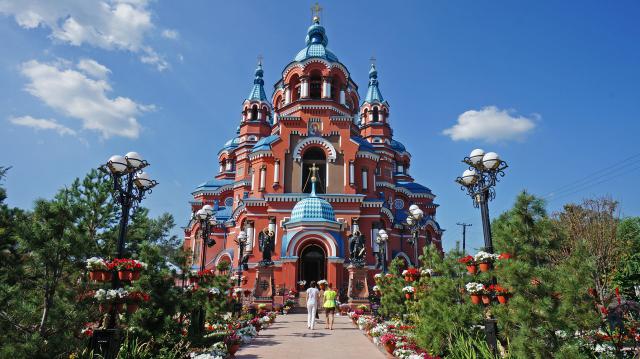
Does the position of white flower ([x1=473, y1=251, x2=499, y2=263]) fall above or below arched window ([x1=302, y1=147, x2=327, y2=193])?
below

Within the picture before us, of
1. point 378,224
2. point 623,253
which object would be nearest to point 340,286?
point 378,224

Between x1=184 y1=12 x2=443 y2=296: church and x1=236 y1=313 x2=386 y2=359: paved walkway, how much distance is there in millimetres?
9797

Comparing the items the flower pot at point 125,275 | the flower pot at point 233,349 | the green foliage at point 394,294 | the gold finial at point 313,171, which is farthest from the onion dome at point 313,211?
the flower pot at point 125,275

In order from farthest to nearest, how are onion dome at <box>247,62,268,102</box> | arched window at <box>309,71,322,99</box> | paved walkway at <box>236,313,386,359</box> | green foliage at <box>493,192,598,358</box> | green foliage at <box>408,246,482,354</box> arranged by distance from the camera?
onion dome at <box>247,62,268,102</box>
arched window at <box>309,71,322,99</box>
paved walkway at <box>236,313,386,359</box>
green foliage at <box>408,246,482,354</box>
green foliage at <box>493,192,598,358</box>

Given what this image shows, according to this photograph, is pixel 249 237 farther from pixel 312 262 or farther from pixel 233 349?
pixel 233 349

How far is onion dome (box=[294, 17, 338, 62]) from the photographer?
3062 cm

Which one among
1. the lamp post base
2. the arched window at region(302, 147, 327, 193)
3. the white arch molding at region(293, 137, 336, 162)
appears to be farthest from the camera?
the arched window at region(302, 147, 327, 193)

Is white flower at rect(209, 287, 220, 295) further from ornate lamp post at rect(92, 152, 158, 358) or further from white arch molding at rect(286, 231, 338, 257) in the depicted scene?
white arch molding at rect(286, 231, 338, 257)

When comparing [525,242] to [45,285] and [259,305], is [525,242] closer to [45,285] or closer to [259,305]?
[45,285]

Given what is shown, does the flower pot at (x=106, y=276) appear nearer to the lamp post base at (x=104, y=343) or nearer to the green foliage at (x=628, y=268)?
the lamp post base at (x=104, y=343)

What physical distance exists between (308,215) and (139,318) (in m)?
16.2

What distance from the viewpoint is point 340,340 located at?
11367 mm

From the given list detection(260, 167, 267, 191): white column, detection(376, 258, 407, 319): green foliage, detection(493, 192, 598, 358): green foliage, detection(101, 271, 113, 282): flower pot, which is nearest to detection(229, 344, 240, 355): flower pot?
detection(101, 271, 113, 282): flower pot

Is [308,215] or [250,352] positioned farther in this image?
[308,215]
